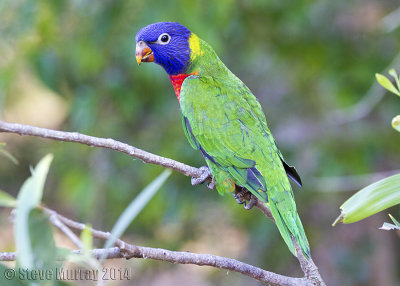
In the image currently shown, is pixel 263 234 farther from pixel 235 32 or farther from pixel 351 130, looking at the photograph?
pixel 235 32

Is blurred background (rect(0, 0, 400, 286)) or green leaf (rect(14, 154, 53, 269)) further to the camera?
blurred background (rect(0, 0, 400, 286))

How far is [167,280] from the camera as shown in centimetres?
655

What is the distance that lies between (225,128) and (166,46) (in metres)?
0.65

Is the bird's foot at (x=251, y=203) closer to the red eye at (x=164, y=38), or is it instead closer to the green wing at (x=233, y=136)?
the green wing at (x=233, y=136)

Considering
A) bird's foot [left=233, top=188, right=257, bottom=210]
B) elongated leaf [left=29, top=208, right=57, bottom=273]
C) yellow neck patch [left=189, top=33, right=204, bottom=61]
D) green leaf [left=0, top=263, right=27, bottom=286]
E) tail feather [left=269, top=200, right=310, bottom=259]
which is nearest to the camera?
elongated leaf [left=29, top=208, right=57, bottom=273]

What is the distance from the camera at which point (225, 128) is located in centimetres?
229

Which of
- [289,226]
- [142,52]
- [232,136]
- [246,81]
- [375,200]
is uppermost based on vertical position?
[246,81]

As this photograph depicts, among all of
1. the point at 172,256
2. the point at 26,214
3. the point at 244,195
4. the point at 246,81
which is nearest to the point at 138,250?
the point at 172,256

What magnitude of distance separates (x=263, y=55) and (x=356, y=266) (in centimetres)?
203

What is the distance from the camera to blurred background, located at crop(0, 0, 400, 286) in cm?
338

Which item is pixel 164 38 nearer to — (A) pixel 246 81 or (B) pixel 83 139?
(B) pixel 83 139

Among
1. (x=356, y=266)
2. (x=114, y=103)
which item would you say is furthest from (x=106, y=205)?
(x=356, y=266)

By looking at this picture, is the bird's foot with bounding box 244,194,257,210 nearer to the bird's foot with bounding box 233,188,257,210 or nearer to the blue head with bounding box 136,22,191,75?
the bird's foot with bounding box 233,188,257,210

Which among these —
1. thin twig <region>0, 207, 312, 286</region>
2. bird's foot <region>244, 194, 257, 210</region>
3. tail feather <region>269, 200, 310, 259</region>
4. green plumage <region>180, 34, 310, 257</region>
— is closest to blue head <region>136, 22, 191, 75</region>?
green plumage <region>180, 34, 310, 257</region>
